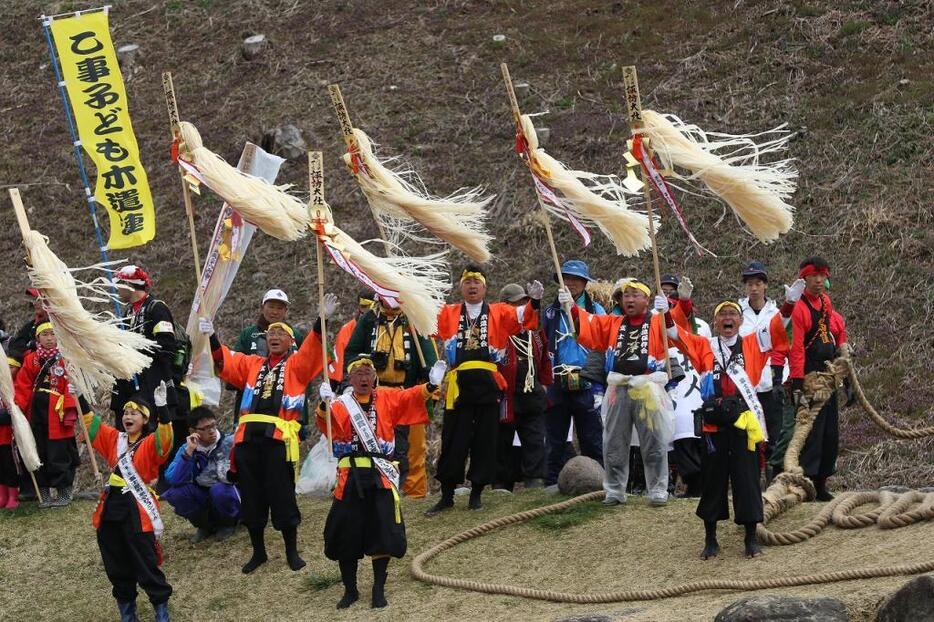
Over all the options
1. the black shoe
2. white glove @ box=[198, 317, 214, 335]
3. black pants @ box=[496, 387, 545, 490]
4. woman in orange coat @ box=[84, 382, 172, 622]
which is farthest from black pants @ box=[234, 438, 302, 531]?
black pants @ box=[496, 387, 545, 490]

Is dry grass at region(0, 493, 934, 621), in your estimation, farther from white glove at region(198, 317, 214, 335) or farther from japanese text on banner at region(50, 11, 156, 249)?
japanese text on banner at region(50, 11, 156, 249)

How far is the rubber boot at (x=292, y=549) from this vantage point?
376 inches

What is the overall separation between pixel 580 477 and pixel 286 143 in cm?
988

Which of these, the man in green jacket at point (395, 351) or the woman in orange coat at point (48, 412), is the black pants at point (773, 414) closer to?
the man in green jacket at point (395, 351)

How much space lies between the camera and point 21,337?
11836mm

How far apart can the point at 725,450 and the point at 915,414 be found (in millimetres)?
4171

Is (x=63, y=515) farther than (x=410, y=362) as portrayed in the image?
Yes

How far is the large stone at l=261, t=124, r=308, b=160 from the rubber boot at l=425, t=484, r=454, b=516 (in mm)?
9407

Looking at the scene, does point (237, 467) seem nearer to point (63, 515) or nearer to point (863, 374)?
point (63, 515)

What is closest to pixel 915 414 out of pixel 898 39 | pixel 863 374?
pixel 863 374

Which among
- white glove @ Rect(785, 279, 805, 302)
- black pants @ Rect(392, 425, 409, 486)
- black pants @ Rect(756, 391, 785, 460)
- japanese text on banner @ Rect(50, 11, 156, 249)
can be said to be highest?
japanese text on banner @ Rect(50, 11, 156, 249)

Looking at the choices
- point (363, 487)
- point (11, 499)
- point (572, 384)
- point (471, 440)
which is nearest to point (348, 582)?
point (363, 487)

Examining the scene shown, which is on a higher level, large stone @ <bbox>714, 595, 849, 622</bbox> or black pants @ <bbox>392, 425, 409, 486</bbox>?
black pants @ <bbox>392, 425, 409, 486</bbox>

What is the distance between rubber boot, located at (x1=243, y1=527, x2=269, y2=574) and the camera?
31.6 ft
